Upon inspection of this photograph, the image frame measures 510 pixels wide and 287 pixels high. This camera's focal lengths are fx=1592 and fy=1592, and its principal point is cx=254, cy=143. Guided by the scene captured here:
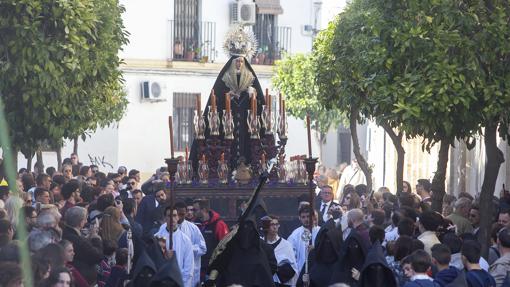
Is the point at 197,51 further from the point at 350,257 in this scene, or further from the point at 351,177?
the point at 350,257

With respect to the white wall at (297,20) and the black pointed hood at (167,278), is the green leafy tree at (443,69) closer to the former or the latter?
the black pointed hood at (167,278)

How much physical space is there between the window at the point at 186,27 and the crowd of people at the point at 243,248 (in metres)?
19.9

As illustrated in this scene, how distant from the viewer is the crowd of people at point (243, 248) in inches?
516

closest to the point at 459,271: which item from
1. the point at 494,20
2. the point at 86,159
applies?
the point at 494,20

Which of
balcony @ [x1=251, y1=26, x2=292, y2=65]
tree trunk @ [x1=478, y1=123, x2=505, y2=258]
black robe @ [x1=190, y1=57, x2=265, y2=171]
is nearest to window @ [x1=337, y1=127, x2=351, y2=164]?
balcony @ [x1=251, y1=26, x2=292, y2=65]

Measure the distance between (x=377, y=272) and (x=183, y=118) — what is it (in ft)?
90.2

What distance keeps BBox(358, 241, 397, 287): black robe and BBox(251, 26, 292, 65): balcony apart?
92.2 ft

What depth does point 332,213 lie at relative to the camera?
21.4m

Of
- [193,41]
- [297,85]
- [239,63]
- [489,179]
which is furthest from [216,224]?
[193,41]

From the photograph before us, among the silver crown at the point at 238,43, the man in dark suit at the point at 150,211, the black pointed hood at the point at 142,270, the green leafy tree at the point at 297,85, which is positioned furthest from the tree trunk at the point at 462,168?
the black pointed hood at the point at 142,270

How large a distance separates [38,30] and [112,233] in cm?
482

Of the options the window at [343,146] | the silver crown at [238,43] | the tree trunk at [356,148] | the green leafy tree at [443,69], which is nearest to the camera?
the green leafy tree at [443,69]

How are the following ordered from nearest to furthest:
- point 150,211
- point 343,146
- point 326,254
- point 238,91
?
Answer: 1. point 326,254
2. point 150,211
3. point 238,91
4. point 343,146

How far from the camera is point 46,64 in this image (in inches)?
817
